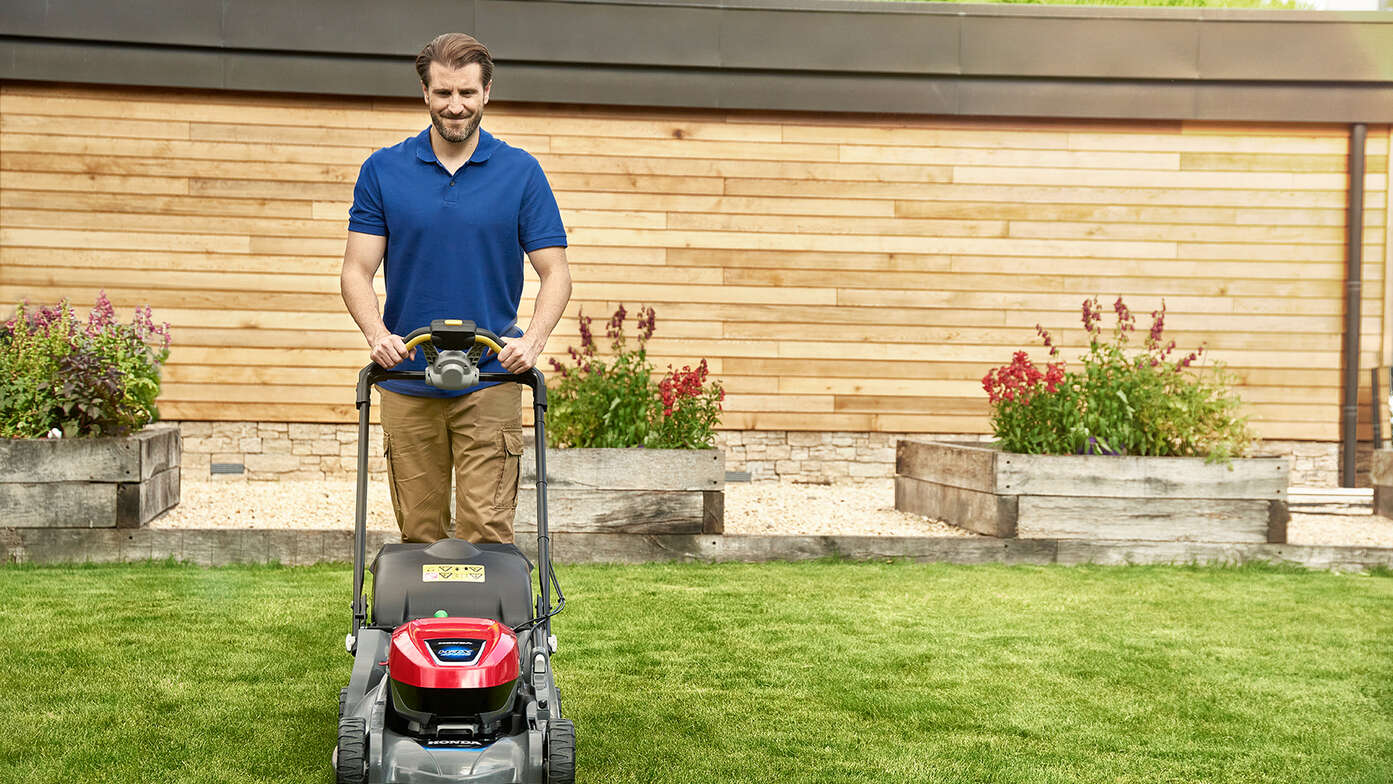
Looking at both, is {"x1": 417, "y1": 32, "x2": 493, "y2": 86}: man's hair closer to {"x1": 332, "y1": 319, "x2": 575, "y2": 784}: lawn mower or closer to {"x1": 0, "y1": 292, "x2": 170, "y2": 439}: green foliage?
{"x1": 332, "y1": 319, "x2": 575, "y2": 784}: lawn mower

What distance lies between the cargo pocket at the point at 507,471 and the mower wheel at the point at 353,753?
796 mm

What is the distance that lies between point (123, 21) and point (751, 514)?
5.03 m

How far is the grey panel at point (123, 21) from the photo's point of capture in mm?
7859

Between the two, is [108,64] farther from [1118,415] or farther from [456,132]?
[1118,415]

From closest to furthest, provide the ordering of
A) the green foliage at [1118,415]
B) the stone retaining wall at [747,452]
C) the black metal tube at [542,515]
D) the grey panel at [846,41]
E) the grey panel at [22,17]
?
the black metal tube at [542,515] < the green foliage at [1118,415] < the grey panel at [22,17] < the stone retaining wall at [747,452] < the grey panel at [846,41]

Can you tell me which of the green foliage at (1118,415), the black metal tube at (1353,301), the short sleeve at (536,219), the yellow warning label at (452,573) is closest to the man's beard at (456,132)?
the short sleeve at (536,219)

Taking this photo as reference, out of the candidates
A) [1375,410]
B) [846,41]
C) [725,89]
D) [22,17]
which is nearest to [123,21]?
[22,17]

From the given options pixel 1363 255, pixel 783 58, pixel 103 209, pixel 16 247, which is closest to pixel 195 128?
pixel 103 209

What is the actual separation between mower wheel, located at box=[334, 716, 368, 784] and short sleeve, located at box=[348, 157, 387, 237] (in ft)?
3.97

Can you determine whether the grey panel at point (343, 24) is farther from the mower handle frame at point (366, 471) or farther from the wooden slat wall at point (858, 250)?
the mower handle frame at point (366, 471)

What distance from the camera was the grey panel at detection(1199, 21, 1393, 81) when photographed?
845 centimetres

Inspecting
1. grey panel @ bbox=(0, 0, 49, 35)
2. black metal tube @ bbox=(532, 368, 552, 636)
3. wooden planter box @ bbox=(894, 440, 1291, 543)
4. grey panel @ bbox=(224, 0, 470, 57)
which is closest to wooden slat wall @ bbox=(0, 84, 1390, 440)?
grey panel @ bbox=(224, 0, 470, 57)

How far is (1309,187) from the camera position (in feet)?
28.1

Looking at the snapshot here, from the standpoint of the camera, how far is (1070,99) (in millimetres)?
8453
